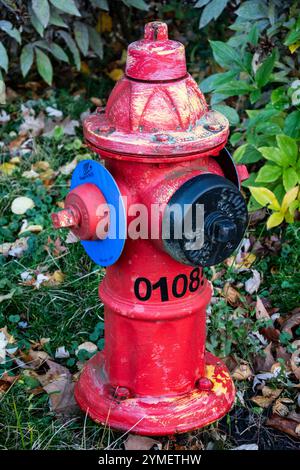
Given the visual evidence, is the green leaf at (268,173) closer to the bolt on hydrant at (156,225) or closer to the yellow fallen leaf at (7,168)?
the bolt on hydrant at (156,225)

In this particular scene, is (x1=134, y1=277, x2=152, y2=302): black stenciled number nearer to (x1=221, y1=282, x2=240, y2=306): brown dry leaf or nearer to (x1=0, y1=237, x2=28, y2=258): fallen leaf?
(x1=221, y1=282, x2=240, y2=306): brown dry leaf

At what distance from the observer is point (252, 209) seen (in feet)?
11.1

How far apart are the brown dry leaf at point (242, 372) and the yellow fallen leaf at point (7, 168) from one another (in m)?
1.72

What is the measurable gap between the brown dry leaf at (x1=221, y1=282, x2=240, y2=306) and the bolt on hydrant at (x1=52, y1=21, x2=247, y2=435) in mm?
695

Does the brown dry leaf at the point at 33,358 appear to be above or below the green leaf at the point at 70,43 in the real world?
below

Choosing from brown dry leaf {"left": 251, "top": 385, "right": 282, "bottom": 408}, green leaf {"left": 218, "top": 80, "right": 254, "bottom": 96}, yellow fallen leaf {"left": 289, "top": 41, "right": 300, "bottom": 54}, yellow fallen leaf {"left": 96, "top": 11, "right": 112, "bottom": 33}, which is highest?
yellow fallen leaf {"left": 289, "top": 41, "right": 300, "bottom": 54}

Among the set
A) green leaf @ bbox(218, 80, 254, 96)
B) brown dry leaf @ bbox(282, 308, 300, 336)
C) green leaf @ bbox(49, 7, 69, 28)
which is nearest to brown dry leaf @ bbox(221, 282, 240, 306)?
brown dry leaf @ bbox(282, 308, 300, 336)

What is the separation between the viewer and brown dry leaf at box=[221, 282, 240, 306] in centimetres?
331

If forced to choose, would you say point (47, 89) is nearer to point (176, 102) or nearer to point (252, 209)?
point (252, 209)

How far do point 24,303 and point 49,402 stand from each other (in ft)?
1.91

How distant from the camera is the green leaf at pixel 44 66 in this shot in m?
4.31

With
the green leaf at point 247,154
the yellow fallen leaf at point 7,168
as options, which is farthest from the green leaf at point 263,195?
the yellow fallen leaf at point 7,168

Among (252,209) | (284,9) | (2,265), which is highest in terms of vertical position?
(284,9)
